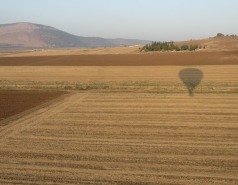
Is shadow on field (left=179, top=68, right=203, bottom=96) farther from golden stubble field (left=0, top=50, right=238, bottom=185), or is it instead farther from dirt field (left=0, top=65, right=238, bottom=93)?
golden stubble field (left=0, top=50, right=238, bottom=185)

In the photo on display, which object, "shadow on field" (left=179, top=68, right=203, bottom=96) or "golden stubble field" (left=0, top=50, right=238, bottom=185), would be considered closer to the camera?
"golden stubble field" (left=0, top=50, right=238, bottom=185)

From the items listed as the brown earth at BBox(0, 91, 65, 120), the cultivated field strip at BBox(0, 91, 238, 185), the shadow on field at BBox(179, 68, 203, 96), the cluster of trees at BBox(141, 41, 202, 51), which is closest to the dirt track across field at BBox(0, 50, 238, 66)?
the shadow on field at BBox(179, 68, 203, 96)

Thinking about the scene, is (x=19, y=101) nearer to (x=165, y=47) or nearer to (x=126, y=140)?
(x=126, y=140)

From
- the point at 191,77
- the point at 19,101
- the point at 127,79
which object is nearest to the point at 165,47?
the point at 191,77

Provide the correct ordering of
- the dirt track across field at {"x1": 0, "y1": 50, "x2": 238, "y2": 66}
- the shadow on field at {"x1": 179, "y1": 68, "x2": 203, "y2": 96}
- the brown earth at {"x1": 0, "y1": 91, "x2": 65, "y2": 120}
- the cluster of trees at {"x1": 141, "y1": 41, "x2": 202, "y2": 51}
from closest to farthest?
the brown earth at {"x1": 0, "y1": 91, "x2": 65, "y2": 120}, the shadow on field at {"x1": 179, "y1": 68, "x2": 203, "y2": 96}, the dirt track across field at {"x1": 0, "y1": 50, "x2": 238, "y2": 66}, the cluster of trees at {"x1": 141, "y1": 41, "x2": 202, "y2": 51}

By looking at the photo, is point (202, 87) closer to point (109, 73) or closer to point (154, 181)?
point (109, 73)

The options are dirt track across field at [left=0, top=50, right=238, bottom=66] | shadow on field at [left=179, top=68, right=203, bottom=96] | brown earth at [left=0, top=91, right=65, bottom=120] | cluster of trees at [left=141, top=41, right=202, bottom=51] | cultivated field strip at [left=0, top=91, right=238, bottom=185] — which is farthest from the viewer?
cluster of trees at [left=141, top=41, right=202, bottom=51]

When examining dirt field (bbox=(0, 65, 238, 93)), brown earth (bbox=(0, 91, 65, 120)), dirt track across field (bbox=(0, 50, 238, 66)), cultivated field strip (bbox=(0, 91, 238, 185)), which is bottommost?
cultivated field strip (bbox=(0, 91, 238, 185))
